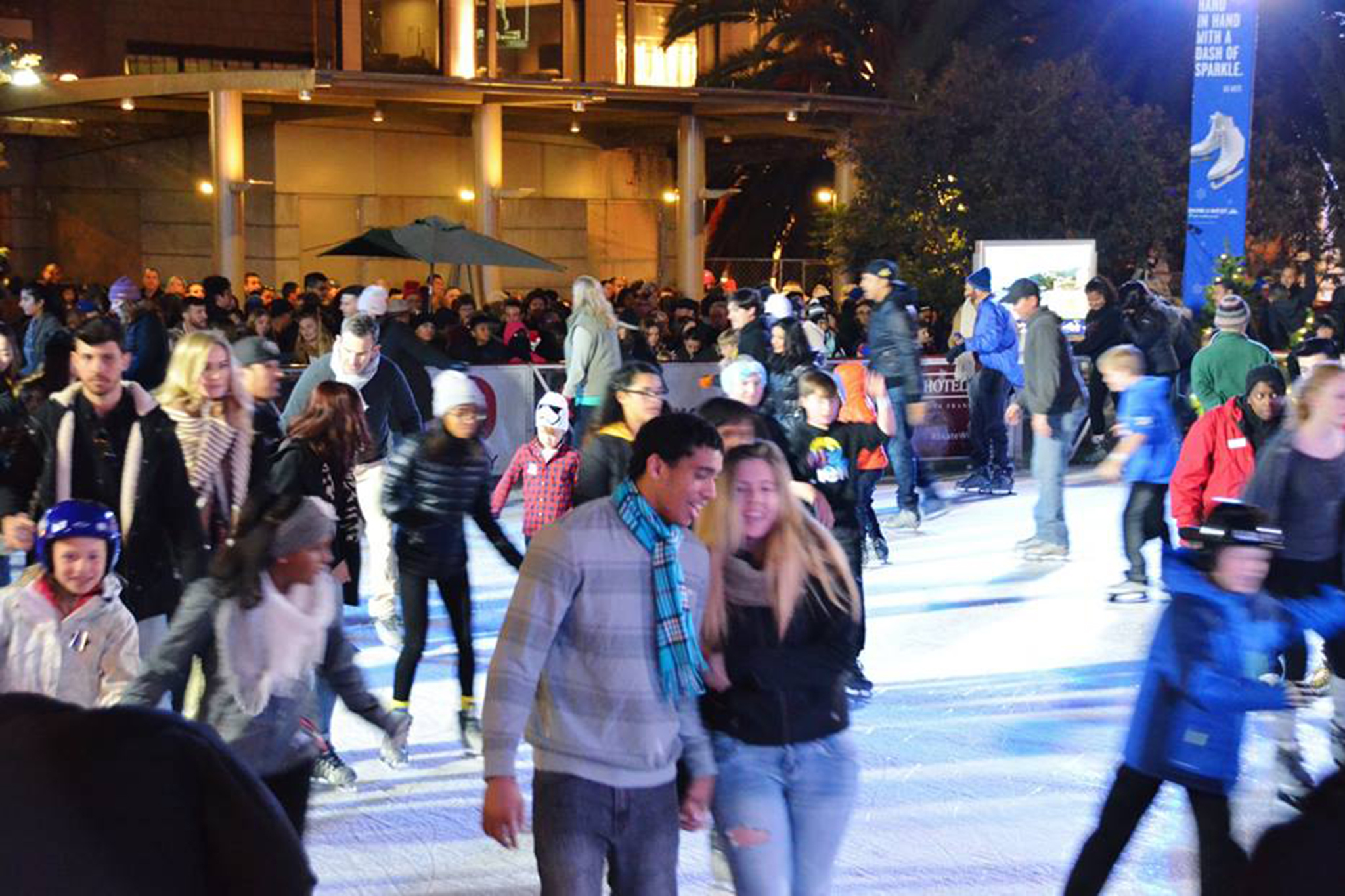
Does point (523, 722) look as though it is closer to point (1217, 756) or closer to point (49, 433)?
point (1217, 756)

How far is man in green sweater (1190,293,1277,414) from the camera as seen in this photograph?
10.2 m

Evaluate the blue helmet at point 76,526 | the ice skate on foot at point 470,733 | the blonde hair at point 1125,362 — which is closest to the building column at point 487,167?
the blonde hair at point 1125,362

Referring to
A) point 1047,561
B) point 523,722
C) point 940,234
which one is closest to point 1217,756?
point 523,722

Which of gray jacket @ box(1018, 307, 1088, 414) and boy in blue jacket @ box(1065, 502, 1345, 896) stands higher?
gray jacket @ box(1018, 307, 1088, 414)

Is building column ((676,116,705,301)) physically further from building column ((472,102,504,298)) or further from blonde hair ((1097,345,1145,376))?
blonde hair ((1097,345,1145,376))

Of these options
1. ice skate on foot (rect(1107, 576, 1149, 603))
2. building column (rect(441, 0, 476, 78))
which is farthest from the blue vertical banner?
building column (rect(441, 0, 476, 78))

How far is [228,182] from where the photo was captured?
21578 mm

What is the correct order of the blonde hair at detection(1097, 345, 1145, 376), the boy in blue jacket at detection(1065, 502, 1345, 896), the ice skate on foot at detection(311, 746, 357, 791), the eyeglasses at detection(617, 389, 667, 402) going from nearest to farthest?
the boy in blue jacket at detection(1065, 502, 1345, 896) < the ice skate on foot at detection(311, 746, 357, 791) < the eyeglasses at detection(617, 389, 667, 402) < the blonde hair at detection(1097, 345, 1145, 376)

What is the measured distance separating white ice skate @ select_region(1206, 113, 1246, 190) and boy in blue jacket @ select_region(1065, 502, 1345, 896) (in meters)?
17.0

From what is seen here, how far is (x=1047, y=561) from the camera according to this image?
1123 centimetres

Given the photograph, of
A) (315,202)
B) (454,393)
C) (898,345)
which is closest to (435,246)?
(898,345)

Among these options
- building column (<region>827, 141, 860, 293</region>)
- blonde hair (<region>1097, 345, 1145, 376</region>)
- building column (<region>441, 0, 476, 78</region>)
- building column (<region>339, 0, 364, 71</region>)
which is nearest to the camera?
blonde hair (<region>1097, 345, 1145, 376</region>)

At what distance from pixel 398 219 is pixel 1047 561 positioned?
1893 cm

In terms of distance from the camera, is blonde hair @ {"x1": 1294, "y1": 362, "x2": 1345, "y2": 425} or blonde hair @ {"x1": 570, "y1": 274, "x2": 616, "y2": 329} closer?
blonde hair @ {"x1": 1294, "y1": 362, "x2": 1345, "y2": 425}
